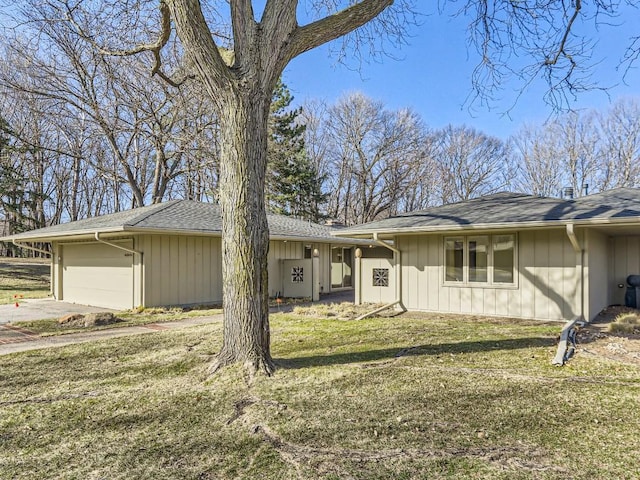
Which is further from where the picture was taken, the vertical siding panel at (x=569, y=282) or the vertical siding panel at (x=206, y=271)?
the vertical siding panel at (x=206, y=271)

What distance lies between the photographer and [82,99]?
51.5 feet

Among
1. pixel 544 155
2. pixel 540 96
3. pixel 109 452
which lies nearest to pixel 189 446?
pixel 109 452

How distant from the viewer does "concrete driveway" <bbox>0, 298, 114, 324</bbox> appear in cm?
990

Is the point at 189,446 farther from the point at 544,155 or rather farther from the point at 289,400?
the point at 544,155

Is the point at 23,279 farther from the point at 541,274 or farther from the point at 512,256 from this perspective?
the point at 541,274

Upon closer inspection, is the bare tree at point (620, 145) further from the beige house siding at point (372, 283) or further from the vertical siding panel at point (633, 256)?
the beige house siding at point (372, 283)

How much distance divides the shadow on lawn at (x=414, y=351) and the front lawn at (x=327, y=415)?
0.13ft

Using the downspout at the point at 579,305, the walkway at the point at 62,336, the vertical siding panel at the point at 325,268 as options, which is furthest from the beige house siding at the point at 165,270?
the downspout at the point at 579,305

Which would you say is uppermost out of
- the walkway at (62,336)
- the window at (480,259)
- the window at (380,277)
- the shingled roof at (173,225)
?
the shingled roof at (173,225)

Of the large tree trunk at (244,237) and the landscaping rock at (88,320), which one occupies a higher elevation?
the large tree trunk at (244,237)

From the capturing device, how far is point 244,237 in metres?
4.48

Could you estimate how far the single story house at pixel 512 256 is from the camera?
25.8ft

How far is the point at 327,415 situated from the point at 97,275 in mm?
11126

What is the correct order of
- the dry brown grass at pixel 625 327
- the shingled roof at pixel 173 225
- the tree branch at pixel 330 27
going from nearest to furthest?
the tree branch at pixel 330 27, the dry brown grass at pixel 625 327, the shingled roof at pixel 173 225
